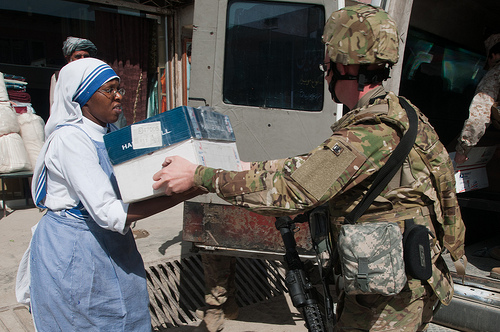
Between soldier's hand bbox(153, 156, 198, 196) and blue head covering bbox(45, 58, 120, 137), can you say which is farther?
blue head covering bbox(45, 58, 120, 137)

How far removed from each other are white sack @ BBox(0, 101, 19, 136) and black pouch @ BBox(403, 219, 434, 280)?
17.2 ft

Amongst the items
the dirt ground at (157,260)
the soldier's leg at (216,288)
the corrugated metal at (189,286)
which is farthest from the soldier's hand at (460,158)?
the soldier's leg at (216,288)

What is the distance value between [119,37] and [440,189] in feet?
20.3

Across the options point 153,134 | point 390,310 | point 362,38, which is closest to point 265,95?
point 362,38

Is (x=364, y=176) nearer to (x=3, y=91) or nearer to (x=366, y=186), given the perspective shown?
(x=366, y=186)

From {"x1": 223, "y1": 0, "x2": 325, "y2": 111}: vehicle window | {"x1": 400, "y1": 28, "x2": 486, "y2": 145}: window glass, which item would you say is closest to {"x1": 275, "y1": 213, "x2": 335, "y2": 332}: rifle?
{"x1": 223, "y1": 0, "x2": 325, "y2": 111}: vehicle window

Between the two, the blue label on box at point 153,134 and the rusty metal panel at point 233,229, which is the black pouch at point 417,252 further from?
the rusty metal panel at point 233,229

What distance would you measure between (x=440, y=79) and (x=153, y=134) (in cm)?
444

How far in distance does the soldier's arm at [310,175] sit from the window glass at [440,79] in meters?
3.51

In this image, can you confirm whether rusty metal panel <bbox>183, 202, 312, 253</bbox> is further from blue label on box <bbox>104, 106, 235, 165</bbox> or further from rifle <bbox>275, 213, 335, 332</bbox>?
blue label on box <bbox>104, 106, 235, 165</bbox>

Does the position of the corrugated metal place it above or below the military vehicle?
below

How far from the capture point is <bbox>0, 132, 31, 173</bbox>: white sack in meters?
5.36

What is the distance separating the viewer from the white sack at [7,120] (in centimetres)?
538

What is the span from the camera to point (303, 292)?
209cm
